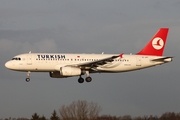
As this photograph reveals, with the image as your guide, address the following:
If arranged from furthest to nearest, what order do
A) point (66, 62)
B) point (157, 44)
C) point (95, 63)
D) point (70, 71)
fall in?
point (157, 44) < point (66, 62) < point (95, 63) < point (70, 71)

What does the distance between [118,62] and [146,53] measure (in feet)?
19.7

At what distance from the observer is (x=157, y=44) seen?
8431 centimetres

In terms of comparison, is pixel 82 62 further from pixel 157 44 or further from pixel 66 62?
pixel 157 44

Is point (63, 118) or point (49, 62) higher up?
point (49, 62)

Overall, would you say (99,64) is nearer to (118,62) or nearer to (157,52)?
(118,62)

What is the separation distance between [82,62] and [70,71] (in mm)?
2657

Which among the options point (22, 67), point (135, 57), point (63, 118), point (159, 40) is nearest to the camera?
point (22, 67)

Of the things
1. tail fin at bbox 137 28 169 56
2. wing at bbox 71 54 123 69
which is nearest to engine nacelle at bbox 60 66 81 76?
wing at bbox 71 54 123 69

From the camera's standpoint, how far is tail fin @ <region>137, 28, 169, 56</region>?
82562 millimetres

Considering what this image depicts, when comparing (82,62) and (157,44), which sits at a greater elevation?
(157,44)

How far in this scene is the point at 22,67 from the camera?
241 feet

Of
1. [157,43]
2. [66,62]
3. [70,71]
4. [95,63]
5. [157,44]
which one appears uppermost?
[157,43]

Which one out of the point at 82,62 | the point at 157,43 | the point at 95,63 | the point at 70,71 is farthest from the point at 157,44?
the point at 70,71

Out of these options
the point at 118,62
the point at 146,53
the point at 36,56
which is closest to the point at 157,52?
the point at 146,53
